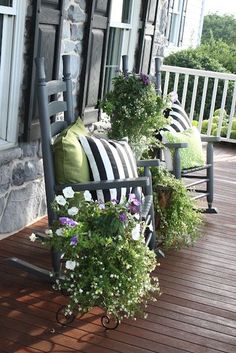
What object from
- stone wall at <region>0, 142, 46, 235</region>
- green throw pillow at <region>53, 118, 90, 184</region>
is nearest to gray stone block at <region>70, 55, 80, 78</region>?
stone wall at <region>0, 142, 46, 235</region>

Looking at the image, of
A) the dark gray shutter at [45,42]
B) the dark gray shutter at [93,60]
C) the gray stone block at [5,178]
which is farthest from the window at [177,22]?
the gray stone block at [5,178]

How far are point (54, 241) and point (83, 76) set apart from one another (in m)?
2.10

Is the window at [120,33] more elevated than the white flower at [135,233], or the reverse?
the window at [120,33]

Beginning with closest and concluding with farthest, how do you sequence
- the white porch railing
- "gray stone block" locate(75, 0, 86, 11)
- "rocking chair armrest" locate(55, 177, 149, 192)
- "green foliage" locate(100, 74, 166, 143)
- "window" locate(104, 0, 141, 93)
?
1. "rocking chair armrest" locate(55, 177, 149, 192)
2. "green foliage" locate(100, 74, 166, 143)
3. "gray stone block" locate(75, 0, 86, 11)
4. "window" locate(104, 0, 141, 93)
5. the white porch railing

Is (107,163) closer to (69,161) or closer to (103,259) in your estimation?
(69,161)

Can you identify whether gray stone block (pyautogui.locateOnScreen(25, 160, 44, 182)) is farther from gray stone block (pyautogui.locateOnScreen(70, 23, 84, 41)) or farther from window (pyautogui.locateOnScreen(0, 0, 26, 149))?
gray stone block (pyautogui.locateOnScreen(70, 23, 84, 41))

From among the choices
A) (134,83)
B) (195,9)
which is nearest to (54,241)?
(134,83)

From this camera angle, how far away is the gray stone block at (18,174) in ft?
13.1

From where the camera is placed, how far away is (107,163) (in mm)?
3418

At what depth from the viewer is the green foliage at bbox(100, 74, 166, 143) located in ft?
14.2

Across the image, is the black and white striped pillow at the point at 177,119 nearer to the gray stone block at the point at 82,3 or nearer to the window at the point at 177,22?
the gray stone block at the point at 82,3

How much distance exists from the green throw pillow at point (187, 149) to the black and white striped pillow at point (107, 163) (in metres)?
1.26

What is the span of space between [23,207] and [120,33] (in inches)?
88.1

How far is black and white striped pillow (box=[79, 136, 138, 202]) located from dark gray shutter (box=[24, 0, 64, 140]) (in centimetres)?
64
